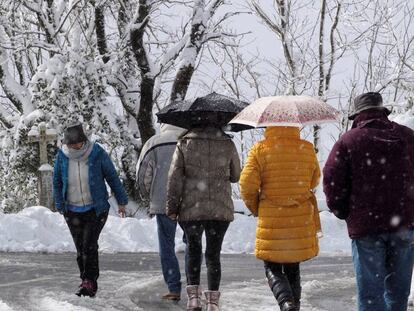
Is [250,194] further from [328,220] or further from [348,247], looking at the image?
[328,220]

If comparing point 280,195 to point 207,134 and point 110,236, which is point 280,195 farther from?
point 110,236

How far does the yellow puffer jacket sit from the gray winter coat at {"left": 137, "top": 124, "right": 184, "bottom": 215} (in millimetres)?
1834

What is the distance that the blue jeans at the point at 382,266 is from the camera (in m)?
5.02

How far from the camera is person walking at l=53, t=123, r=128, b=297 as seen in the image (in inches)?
302

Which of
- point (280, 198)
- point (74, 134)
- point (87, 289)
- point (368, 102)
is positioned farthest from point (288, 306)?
point (74, 134)

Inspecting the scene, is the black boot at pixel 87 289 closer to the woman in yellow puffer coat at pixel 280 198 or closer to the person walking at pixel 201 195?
the person walking at pixel 201 195

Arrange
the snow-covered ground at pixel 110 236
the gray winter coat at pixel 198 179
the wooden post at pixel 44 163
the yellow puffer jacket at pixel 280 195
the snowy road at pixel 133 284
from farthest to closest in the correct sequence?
the wooden post at pixel 44 163, the snow-covered ground at pixel 110 236, the snowy road at pixel 133 284, the gray winter coat at pixel 198 179, the yellow puffer jacket at pixel 280 195

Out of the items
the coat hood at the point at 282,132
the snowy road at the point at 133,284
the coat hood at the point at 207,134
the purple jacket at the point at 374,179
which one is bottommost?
the snowy road at the point at 133,284

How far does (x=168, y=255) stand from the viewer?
7.64 metres

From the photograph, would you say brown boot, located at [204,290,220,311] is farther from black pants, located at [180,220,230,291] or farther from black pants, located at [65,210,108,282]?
black pants, located at [65,210,108,282]

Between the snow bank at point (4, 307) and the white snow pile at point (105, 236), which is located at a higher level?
the white snow pile at point (105, 236)

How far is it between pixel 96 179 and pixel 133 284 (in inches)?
65.9

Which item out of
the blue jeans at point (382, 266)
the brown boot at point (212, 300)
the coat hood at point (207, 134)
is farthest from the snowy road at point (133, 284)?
the blue jeans at point (382, 266)

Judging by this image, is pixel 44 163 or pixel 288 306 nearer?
pixel 288 306
